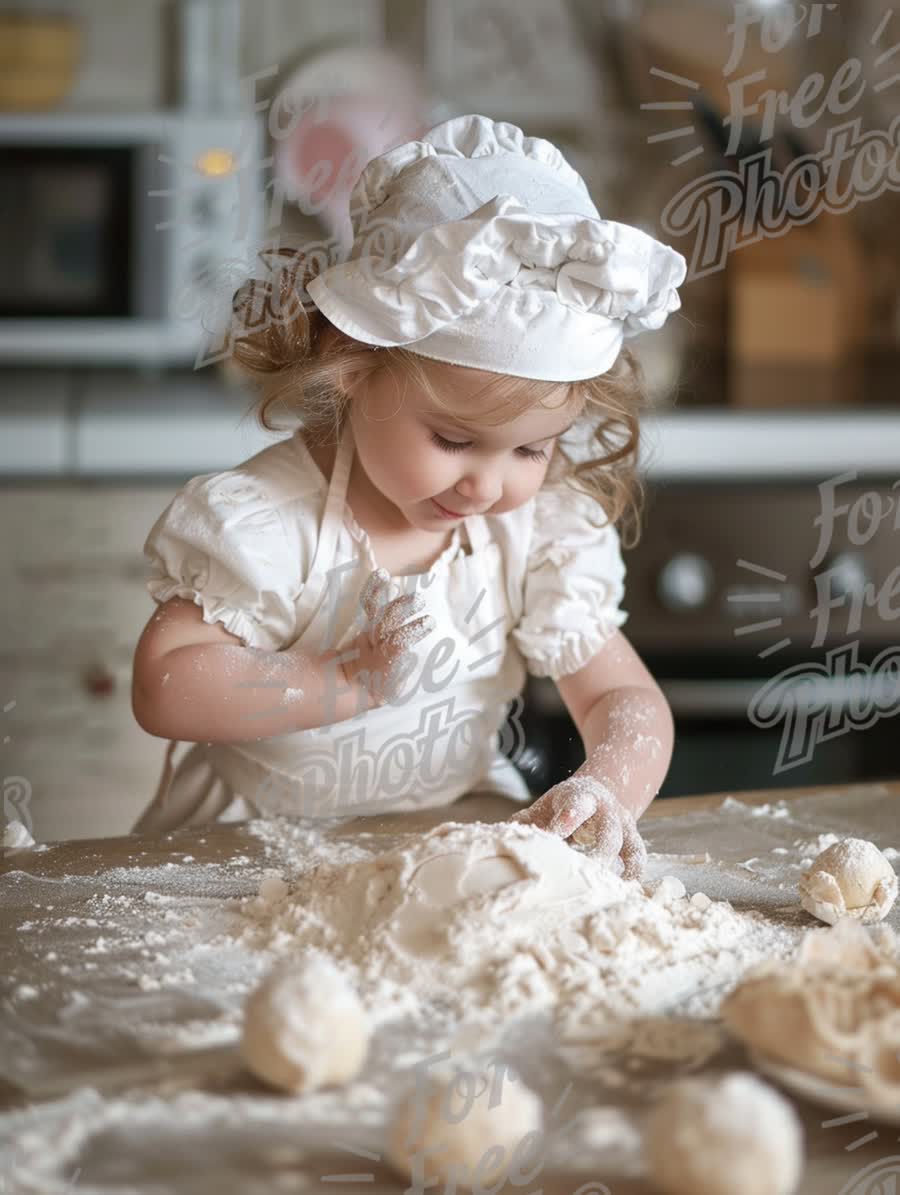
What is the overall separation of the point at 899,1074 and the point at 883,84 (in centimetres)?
200

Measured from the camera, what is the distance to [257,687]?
89 centimetres

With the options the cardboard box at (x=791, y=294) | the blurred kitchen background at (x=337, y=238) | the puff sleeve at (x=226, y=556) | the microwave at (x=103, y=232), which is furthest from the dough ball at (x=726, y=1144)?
the cardboard box at (x=791, y=294)

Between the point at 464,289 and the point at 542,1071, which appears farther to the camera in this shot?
the point at 464,289

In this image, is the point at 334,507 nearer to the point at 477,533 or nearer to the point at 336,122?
the point at 477,533

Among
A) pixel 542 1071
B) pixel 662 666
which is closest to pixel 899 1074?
pixel 542 1071

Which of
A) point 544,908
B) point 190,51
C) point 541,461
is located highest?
point 190,51

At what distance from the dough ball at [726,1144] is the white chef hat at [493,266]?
0.45 m

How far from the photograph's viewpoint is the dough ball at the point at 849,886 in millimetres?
745

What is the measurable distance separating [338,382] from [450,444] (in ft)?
0.29

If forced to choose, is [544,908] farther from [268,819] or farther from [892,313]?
[892,313]

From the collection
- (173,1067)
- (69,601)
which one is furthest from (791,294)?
(173,1067)

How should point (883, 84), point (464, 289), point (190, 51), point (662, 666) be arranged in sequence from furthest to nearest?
point (883, 84), point (190, 51), point (662, 666), point (464, 289)

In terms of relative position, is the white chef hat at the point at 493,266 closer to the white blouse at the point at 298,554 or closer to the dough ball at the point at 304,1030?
the white blouse at the point at 298,554

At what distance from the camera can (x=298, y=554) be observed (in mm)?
948
